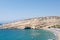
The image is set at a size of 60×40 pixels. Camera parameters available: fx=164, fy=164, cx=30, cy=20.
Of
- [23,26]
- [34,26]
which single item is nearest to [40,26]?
[34,26]

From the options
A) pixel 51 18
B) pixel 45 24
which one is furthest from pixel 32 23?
pixel 51 18

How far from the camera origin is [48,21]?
13862 centimetres

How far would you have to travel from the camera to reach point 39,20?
14188cm

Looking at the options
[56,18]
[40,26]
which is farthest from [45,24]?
[56,18]

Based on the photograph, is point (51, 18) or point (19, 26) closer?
point (19, 26)

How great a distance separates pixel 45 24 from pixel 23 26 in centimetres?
1768

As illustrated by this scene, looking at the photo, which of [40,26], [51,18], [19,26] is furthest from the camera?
[51,18]

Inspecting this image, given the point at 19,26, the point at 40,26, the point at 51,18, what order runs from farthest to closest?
the point at 51,18, the point at 19,26, the point at 40,26

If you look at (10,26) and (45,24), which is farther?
(10,26)

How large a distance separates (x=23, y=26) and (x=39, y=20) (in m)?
17.7

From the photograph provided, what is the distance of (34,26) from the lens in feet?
421

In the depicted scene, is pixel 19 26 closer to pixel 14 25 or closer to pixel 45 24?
pixel 14 25

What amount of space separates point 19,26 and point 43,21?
20800mm

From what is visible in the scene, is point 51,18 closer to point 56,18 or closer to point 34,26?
point 56,18
